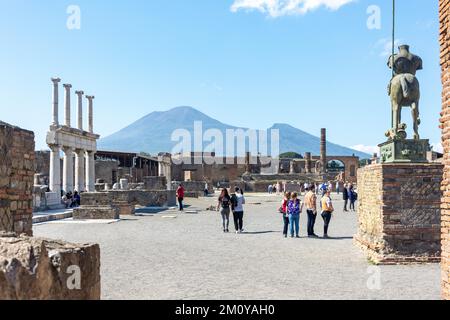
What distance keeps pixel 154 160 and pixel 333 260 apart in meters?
58.8

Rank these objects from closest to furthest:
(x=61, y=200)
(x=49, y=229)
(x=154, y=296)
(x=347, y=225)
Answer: (x=154, y=296), (x=49, y=229), (x=347, y=225), (x=61, y=200)

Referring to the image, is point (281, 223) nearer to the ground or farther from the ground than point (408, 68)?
nearer to the ground

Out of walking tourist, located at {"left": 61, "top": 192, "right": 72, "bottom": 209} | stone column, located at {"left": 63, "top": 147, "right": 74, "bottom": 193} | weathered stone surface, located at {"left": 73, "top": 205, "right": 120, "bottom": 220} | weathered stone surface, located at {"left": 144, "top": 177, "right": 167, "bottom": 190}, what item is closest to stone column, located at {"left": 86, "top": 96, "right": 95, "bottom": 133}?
stone column, located at {"left": 63, "top": 147, "right": 74, "bottom": 193}

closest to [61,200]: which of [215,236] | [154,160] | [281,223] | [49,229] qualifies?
[49,229]

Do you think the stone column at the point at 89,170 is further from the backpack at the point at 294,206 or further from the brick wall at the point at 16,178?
the brick wall at the point at 16,178

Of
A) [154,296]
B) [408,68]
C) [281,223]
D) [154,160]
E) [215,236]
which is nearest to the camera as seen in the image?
[154,296]

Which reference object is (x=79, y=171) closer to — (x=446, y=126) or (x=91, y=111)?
(x=91, y=111)

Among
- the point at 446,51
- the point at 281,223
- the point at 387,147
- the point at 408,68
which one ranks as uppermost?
the point at 408,68

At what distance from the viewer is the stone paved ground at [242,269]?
7102mm

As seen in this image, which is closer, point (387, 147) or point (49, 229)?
point (387, 147)

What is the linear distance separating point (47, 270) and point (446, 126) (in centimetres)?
448

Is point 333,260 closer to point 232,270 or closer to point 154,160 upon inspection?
point 232,270

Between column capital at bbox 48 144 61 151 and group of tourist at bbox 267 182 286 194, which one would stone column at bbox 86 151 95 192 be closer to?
column capital at bbox 48 144 61 151

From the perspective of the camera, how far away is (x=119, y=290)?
721 cm
